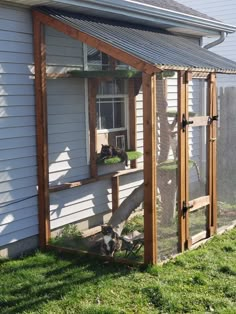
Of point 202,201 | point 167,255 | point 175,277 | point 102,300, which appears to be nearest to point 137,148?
point 202,201

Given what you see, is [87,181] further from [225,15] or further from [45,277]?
[225,15]

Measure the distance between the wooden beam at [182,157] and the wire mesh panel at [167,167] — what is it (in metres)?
0.05

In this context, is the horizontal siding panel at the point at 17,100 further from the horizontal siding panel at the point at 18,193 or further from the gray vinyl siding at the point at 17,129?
the horizontal siding panel at the point at 18,193

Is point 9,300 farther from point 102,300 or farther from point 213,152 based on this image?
point 213,152

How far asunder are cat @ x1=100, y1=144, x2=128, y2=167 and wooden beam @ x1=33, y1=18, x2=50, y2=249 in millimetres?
1052

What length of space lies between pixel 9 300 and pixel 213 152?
3.15 meters

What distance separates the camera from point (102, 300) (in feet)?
15.1

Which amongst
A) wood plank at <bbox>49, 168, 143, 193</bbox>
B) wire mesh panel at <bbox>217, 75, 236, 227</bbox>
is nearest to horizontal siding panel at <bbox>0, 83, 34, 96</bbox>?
wood plank at <bbox>49, 168, 143, 193</bbox>

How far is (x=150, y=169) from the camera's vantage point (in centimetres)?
523

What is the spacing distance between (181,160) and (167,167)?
28 centimetres

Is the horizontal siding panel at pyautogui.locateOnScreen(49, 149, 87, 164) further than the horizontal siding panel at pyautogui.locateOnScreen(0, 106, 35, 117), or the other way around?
the horizontal siding panel at pyautogui.locateOnScreen(49, 149, 87, 164)

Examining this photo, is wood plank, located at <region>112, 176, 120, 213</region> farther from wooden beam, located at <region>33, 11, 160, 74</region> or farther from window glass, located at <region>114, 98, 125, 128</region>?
wooden beam, located at <region>33, 11, 160, 74</region>

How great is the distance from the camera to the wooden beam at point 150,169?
5.12 m

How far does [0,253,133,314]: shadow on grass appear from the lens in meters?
4.59
